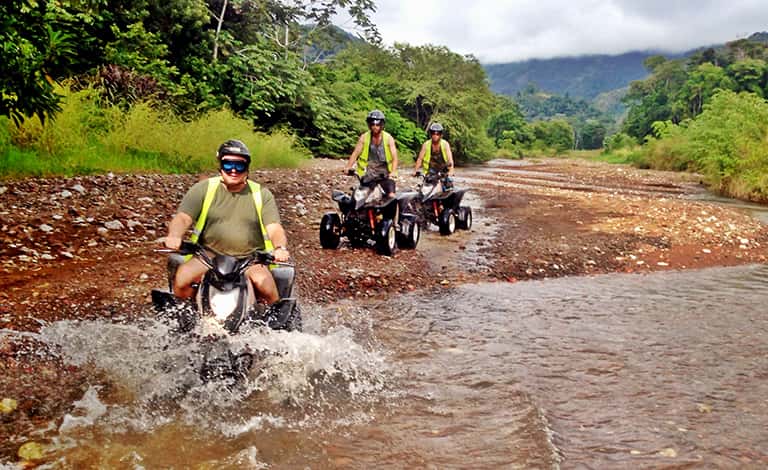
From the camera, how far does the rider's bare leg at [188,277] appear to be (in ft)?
14.2

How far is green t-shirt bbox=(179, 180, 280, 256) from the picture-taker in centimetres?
447

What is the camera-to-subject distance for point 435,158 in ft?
39.3

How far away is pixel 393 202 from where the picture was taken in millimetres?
9312

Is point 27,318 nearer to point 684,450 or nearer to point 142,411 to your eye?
point 142,411

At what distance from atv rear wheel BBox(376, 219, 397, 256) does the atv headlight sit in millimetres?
4971

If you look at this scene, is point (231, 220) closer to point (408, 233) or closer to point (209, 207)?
point (209, 207)

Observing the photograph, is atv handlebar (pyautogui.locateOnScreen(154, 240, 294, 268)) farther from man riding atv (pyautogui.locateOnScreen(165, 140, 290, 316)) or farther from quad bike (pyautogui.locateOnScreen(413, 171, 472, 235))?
quad bike (pyautogui.locateOnScreen(413, 171, 472, 235))

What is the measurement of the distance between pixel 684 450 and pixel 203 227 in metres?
3.59

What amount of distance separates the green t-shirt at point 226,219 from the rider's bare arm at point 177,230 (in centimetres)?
4

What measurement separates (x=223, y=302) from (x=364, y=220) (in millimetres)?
5167

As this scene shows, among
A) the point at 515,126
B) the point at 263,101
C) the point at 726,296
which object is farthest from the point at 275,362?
the point at 515,126

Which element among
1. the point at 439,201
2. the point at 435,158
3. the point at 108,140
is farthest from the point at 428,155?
the point at 108,140

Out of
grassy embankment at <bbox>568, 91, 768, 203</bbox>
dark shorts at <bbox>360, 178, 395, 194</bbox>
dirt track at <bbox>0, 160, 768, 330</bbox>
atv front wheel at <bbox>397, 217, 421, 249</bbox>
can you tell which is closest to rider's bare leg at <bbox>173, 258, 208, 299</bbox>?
dirt track at <bbox>0, 160, 768, 330</bbox>

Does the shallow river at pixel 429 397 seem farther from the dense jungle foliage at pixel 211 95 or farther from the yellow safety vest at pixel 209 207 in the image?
the dense jungle foliage at pixel 211 95
